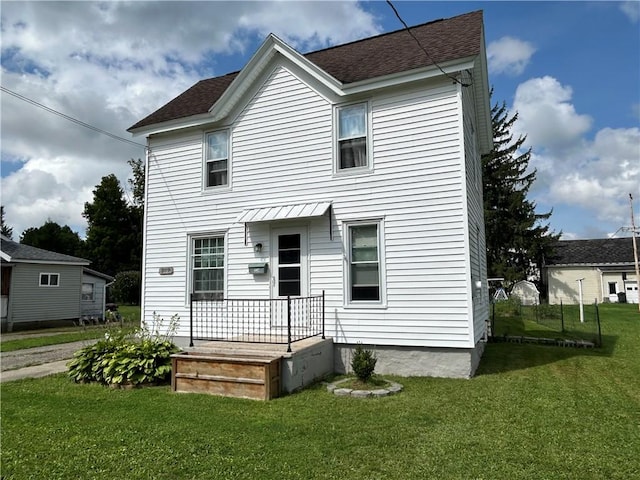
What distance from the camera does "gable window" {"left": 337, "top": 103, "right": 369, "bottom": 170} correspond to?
8.81 meters

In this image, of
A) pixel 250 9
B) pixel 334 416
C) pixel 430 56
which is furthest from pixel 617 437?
pixel 250 9

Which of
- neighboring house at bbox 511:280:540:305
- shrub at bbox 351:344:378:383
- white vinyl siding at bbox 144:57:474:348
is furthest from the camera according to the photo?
neighboring house at bbox 511:280:540:305

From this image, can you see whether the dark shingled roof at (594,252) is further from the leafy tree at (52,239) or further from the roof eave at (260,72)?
the leafy tree at (52,239)

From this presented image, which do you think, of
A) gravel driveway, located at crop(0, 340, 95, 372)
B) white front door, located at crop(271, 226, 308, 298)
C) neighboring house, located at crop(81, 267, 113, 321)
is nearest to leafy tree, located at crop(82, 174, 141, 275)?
neighboring house, located at crop(81, 267, 113, 321)

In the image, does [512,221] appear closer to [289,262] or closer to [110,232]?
[289,262]

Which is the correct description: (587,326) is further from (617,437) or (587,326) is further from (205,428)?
(205,428)

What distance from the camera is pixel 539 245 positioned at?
3403cm

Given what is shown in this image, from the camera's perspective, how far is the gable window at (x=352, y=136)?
881cm

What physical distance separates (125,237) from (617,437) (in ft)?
141

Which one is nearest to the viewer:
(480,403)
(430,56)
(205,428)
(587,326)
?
(205,428)

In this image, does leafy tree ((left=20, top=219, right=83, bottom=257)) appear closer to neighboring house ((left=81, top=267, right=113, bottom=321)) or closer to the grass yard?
neighboring house ((left=81, top=267, right=113, bottom=321))

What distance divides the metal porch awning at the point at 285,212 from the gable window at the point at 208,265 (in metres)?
0.92

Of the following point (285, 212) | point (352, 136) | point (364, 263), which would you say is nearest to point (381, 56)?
point (352, 136)

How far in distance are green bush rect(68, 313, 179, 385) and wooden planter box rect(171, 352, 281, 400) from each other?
68cm
